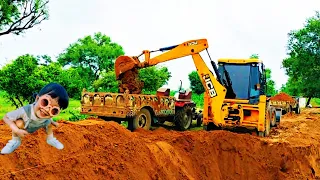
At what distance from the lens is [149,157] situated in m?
10.1

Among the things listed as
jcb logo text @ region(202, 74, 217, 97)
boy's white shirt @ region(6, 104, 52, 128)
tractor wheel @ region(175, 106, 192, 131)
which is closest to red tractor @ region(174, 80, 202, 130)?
tractor wheel @ region(175, 106, 192, 131)

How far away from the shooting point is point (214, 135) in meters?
12.6

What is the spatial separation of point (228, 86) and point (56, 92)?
13.1 metres

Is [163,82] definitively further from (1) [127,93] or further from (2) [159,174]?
(2) [159,174]

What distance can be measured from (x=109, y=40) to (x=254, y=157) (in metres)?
41.8

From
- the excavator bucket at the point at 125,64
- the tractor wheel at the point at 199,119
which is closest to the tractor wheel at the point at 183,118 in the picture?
the tractor wheel at the point at 199,119

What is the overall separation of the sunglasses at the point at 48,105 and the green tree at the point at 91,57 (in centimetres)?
4598

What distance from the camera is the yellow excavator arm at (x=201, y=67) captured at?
13.1 m

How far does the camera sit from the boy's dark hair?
5.76 ft

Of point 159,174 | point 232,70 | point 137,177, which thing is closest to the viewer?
point 137,177

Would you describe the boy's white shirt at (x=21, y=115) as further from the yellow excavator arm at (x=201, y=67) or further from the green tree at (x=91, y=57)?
the green tree at (x=91, y=57)

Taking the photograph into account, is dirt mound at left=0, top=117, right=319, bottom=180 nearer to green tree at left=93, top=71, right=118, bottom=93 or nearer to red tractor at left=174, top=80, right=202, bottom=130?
red tractor at left=174, top=80, right=202, bottom=130

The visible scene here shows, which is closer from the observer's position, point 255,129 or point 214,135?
point 214,135

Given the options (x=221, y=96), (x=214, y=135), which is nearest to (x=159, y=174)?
(x=214, y=135)
